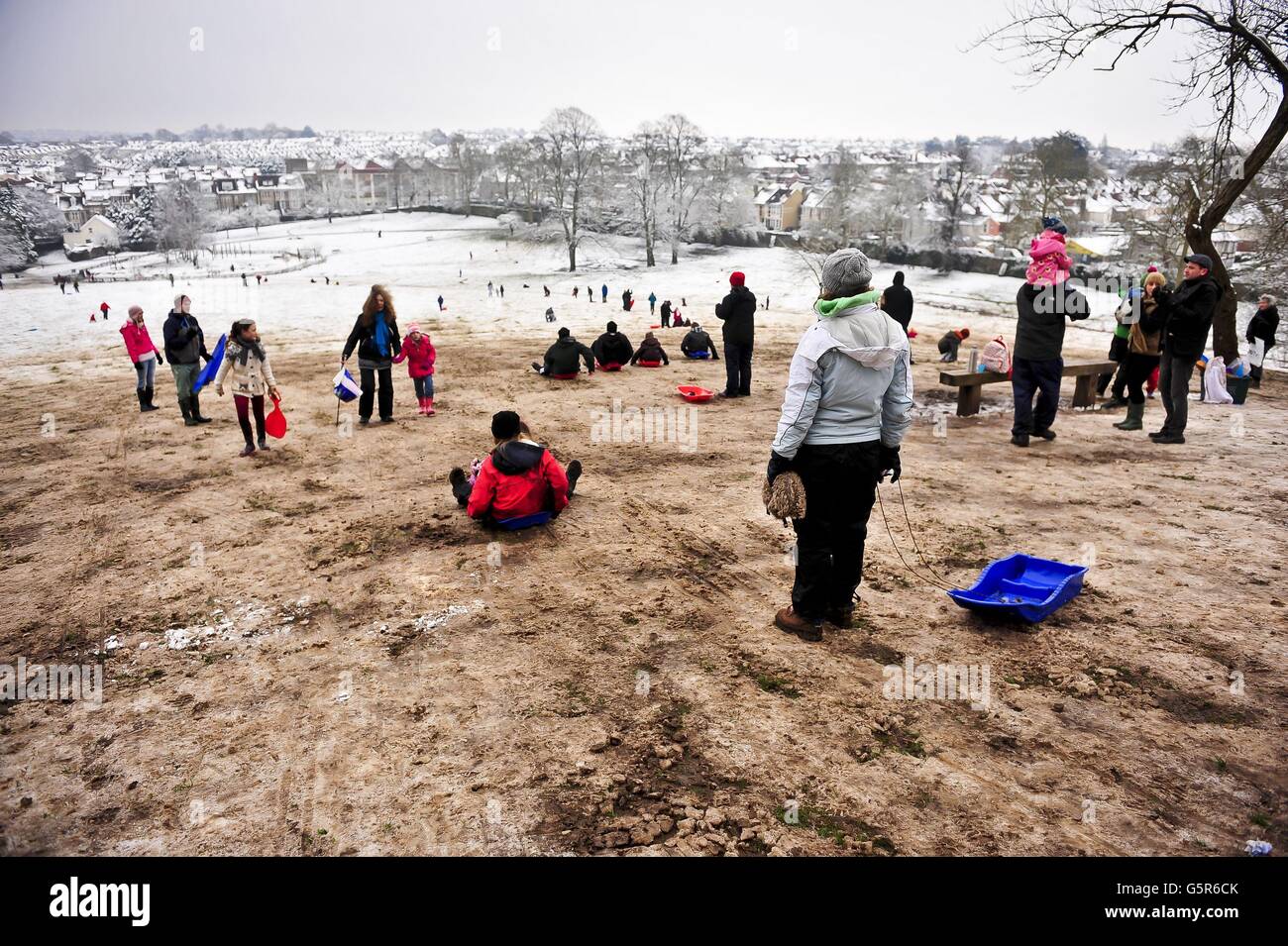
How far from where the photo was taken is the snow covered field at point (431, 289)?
23.4m

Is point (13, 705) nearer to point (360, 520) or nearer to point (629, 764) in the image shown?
point (360, 520)

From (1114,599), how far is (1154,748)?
174 centimetres

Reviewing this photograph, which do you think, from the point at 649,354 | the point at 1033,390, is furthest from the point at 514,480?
the point at 649,354

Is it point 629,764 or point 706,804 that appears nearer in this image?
point 706,804

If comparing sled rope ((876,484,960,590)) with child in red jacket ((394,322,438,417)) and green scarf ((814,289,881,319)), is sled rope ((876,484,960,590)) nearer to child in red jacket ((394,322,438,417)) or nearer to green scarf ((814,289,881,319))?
green scarf ((814,289,881,319))

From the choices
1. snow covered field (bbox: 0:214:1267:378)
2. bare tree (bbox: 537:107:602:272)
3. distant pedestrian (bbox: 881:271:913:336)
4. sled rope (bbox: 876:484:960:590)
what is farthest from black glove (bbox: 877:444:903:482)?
bare tree (bbox: 537:107:602:272)

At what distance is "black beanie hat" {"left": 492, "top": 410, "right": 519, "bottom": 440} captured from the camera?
6574 millimetres

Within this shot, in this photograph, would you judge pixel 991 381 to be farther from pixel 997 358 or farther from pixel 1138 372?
pixel 1138 372

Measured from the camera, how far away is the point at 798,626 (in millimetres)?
4855

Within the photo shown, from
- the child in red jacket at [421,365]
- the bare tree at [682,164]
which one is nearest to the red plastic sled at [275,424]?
the child in red jacket at [421,365]

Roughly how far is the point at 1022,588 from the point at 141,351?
12200 mm

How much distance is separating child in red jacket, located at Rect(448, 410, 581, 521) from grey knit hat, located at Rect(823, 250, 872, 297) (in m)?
3.19
